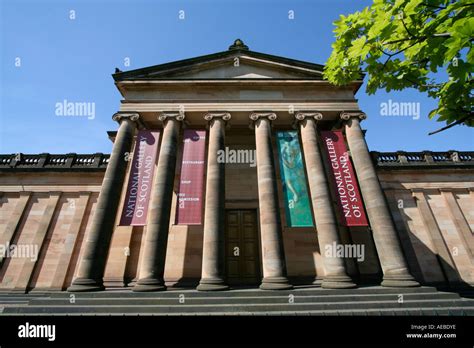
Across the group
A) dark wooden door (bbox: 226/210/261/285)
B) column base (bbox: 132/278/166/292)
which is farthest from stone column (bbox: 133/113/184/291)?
dark wooden door (bbox: 226/210/261/285)

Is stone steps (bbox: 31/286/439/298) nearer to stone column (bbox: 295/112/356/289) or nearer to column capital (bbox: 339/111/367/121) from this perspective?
→ stone column (bbox: 295/112/356/289)

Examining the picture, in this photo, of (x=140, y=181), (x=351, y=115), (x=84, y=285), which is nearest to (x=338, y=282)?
(x=351, y=115)

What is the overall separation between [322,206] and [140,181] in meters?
9.89

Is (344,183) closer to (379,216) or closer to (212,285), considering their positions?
(379,216)

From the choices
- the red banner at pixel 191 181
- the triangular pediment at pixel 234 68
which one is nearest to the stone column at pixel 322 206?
the triangular pediment at pixel 234 68

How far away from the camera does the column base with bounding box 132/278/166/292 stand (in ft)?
34.1

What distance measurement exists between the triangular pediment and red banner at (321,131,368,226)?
4.73m

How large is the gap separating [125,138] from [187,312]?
1014 cm

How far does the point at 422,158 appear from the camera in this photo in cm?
1955

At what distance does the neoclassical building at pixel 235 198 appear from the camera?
11656 mm

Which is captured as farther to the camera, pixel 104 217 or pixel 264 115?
pixel 264 115

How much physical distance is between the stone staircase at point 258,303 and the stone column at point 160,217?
819 mm
